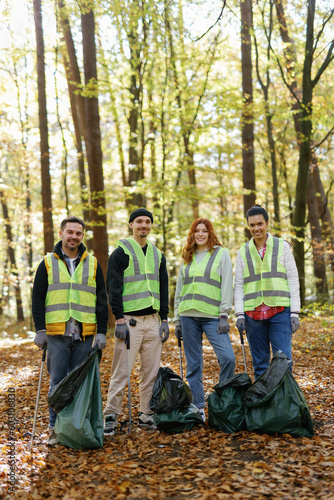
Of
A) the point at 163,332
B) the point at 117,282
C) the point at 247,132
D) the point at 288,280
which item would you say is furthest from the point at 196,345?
the point at 247,132

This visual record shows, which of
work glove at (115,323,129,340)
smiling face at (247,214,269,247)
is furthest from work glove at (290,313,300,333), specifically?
work glove at (115,323,129,340)

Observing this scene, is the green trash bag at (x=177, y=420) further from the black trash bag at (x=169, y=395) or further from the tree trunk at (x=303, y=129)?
the tree trunk at (x=303, y=129)

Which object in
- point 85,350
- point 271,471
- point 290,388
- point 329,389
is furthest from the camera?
point 329,389

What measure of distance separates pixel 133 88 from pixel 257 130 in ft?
24.0

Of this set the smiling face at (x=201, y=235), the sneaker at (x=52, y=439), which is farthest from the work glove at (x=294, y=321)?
the sneaker at (x=52, y=439)

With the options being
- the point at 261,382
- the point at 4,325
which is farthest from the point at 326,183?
the point at 261,382

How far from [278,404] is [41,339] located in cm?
225

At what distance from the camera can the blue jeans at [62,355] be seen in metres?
4.16

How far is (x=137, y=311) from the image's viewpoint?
14.9ft

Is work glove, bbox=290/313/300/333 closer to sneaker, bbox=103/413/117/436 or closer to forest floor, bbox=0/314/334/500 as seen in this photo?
forest floor, bbox=0/314/334/500

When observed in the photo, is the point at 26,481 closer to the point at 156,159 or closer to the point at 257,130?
the point at 156,159

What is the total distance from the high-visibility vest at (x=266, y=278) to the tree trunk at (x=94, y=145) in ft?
20.0

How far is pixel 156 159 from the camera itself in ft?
51.1

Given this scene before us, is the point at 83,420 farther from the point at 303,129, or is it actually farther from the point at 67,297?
the point at 303,129
